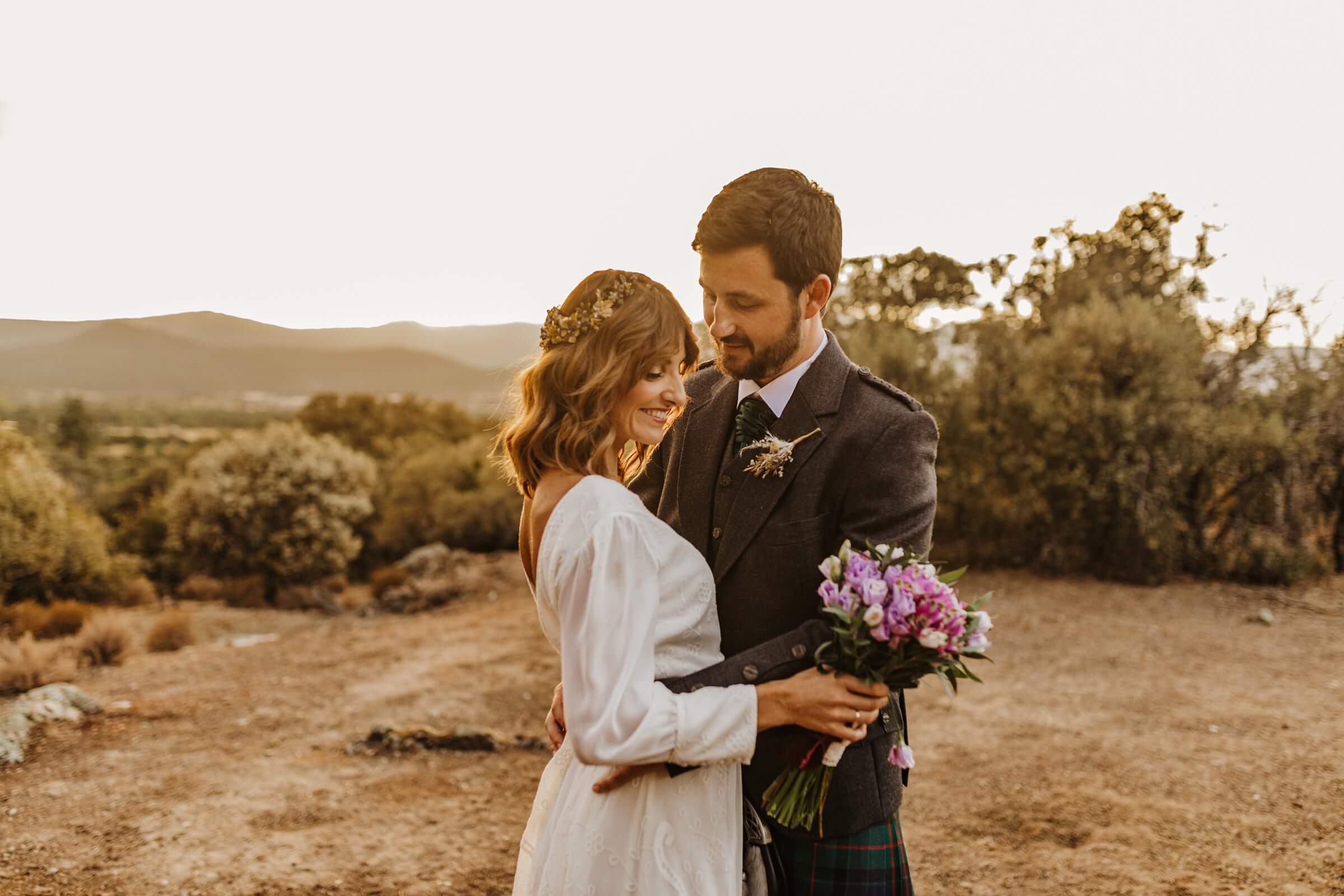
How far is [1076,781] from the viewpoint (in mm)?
5867

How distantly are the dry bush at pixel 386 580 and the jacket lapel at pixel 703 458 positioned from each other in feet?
37.0

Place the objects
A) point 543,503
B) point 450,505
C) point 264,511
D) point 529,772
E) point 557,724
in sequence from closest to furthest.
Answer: point 543,503 < point 557,724 < point 529,772 < point 264,511 < point 450,505

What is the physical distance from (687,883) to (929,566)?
3.20 ft

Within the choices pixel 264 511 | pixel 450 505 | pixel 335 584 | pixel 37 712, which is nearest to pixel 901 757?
pixel 37 712

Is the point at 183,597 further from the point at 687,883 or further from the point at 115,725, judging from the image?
the point at 687,883

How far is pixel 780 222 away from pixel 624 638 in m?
1.19

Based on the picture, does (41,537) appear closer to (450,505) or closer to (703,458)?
(450,505)

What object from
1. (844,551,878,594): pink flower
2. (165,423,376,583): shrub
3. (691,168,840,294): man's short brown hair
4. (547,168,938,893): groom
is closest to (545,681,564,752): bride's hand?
(547,168,938,893): groom

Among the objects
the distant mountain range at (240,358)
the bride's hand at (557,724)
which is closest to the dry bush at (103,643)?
the bride's hand at (557,724)

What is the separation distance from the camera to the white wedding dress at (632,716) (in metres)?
1.90

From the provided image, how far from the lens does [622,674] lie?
189 cm

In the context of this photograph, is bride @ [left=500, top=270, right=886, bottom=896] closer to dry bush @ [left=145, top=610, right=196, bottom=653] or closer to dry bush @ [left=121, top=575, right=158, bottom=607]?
dry bush @ [left=145, top=610, right=196, bottom=653]

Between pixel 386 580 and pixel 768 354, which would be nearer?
pixel 768 354

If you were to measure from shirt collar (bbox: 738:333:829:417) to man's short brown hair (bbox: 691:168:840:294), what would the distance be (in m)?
0.22
